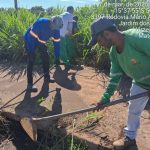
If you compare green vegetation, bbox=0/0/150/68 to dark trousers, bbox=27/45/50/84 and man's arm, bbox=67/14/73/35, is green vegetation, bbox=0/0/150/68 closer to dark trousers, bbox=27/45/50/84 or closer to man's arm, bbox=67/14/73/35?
man's arm, bbox=67/14/73/35

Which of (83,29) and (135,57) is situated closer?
(135,57)

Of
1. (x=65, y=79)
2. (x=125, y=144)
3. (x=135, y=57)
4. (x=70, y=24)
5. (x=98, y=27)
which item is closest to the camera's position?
(x=98, y=27)

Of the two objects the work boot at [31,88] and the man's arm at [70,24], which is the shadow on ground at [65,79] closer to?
the work boot at [31,88]

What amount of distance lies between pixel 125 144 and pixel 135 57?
125 centimetres

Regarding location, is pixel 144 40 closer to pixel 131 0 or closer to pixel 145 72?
pixel 145 72

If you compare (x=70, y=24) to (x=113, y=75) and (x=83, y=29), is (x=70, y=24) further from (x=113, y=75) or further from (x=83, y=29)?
(x=113, y=75)

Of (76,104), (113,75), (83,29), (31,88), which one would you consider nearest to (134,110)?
(113,75)

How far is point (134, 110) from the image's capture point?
442 centimetres

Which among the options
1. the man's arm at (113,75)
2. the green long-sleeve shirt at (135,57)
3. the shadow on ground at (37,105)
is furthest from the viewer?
the shadow on ground at (37,105)

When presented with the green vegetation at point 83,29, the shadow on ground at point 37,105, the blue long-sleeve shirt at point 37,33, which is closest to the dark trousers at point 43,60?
the blue long-sleeve shirt at point 37,33

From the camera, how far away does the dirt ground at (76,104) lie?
5.01 meters

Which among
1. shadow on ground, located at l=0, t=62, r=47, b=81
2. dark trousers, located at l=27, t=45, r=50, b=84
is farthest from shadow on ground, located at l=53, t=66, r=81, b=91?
shadow on ground, located at l=0, t=62, r=47, b=81

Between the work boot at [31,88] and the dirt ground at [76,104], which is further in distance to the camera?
the work boot at [31,88]

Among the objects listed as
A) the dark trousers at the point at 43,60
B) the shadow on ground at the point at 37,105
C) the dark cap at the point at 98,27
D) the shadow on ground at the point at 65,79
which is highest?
the dark cap at the point at 98,27
